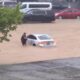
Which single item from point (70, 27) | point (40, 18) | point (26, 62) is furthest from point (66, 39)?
point (26, 62)

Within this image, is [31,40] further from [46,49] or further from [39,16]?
[39,16]

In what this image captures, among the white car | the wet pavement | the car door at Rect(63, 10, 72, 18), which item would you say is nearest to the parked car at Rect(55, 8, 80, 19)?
the car door at Rect(63, 10, 72, 18)

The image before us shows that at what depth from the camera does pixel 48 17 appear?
53.2m

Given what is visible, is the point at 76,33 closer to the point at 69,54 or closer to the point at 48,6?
the point at 69,54

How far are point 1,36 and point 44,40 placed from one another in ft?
34.8

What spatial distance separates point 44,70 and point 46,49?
38.7 ft

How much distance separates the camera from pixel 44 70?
70.5 ft

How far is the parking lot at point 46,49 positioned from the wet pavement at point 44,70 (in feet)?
7.00

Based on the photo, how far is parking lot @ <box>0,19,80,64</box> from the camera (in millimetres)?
28000

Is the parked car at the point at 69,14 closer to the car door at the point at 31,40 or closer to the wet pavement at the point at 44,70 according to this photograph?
the car door at the point at 31,40

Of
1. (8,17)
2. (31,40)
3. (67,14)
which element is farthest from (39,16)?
(8,17)

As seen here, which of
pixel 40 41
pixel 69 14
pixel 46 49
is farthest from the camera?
pixel 69 14

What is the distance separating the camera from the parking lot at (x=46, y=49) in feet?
91.9

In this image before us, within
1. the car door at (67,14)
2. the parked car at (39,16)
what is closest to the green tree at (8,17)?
the parked car at (39,16)
